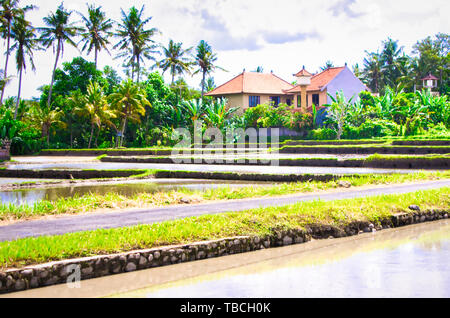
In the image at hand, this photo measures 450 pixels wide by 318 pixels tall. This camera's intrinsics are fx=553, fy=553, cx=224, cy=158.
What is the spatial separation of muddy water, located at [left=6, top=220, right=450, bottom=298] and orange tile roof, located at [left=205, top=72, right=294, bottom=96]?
50.9 m

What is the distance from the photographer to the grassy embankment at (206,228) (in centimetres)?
690

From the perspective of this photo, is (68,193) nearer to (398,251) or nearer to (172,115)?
(398,251)

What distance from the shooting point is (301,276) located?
6.84 m

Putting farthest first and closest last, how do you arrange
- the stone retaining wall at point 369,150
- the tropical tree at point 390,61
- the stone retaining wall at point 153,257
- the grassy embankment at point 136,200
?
1. the tropical tree at point 390,61
2. the stone retaining wall at point 369,150
3. the grassy embankment at point 136,200
4. the stone retaining wall at point 153,257

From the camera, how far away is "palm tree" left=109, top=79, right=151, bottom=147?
47688 millimetres

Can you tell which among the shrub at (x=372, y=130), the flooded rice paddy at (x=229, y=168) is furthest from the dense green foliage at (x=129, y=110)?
the flooded rice paddy at (x=229, y=168)

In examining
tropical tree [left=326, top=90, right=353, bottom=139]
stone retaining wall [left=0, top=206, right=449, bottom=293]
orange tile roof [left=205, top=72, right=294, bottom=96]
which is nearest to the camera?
stone retaining wall [left=0, top=206, right=449, bottom=293]

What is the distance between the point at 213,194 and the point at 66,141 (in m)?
39.6

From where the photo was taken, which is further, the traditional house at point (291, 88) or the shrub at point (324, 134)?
the traditional house at point (291, 88)

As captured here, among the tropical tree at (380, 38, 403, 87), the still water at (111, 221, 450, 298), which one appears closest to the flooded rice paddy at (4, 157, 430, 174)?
the still water at (111, 221, 450, 298)

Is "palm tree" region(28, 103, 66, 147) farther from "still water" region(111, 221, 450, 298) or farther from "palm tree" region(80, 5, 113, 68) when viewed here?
"still water" region(111, 221, 450, 298)

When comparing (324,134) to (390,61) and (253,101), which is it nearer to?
(253,101)

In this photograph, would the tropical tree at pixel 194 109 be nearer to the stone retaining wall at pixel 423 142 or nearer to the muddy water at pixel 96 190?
the stone retaining wall at pixel 423 142
